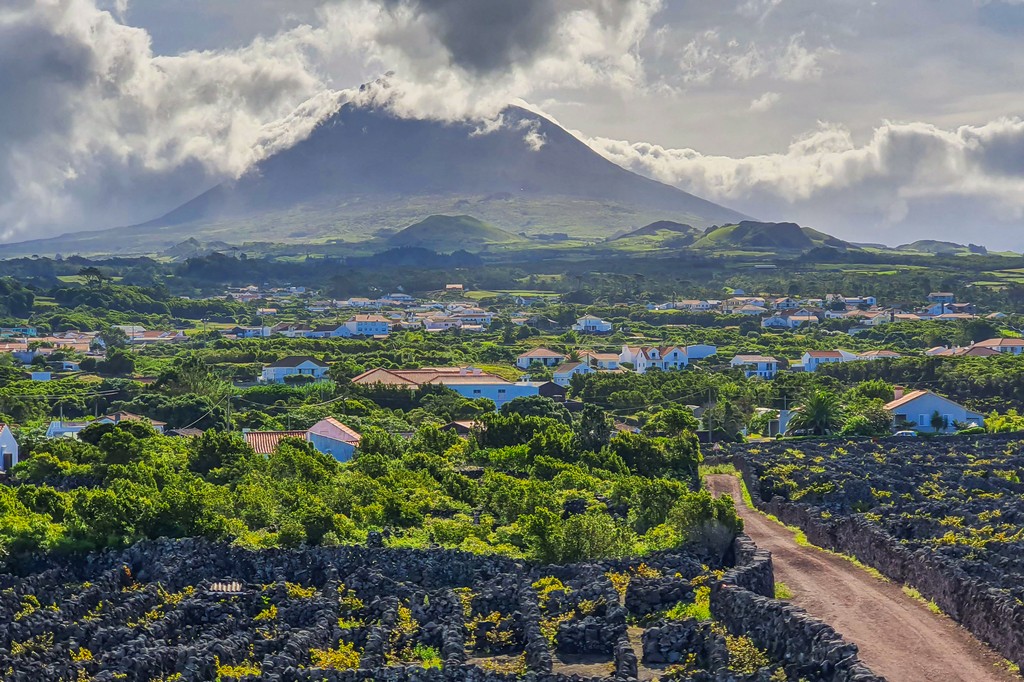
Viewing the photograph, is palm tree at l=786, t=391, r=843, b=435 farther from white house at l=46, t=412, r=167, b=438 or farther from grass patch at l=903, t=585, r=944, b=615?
grass patch at l=903, t=585, r=944, b=615

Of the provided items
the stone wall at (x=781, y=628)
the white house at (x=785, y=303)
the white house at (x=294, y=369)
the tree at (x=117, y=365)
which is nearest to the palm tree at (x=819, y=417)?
the white house at (x=294, y=369)

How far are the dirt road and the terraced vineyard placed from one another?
1420mm

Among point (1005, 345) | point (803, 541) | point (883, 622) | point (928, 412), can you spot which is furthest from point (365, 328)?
point (883, 622)

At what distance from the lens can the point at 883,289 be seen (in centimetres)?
17500

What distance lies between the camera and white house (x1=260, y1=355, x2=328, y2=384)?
90000 mm

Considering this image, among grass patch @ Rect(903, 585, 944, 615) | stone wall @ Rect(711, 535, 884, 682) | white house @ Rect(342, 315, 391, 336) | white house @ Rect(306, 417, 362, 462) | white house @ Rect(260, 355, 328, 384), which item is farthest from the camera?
white house @ Rect(342, 315, 391, 336)

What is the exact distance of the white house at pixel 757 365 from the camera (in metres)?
→ 94.4

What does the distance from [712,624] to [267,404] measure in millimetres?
54395

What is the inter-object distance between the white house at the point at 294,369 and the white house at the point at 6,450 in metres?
39.2

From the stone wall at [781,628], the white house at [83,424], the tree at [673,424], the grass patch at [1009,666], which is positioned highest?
the stone wall at [781,628]

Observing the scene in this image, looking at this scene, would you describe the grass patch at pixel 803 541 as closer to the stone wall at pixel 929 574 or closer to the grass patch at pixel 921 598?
the stone wall at pixel 929 574

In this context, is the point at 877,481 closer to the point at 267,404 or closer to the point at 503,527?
the point at 503,527

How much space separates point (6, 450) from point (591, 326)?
93816mm

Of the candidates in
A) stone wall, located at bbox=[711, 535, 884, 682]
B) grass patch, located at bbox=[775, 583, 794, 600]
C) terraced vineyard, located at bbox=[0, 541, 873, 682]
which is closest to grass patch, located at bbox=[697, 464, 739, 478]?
terraced vineyard, located at bbox=[0, 541, 873, 682]
